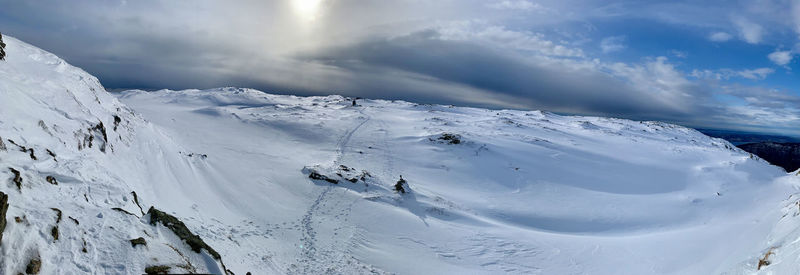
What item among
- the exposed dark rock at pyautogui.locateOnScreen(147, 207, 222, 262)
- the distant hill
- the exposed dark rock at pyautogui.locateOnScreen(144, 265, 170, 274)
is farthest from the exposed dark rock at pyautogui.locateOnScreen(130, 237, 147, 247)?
the distant hill

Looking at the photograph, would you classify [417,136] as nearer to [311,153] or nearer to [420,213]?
[311,153]

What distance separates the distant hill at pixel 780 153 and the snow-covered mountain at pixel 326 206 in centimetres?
18685

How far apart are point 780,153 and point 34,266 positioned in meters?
267

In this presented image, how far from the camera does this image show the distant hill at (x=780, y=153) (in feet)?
545

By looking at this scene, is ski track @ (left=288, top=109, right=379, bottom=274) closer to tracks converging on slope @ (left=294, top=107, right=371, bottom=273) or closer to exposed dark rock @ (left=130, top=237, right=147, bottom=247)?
tracks converging on slope @ (left=294, top=107, right=371, bottom=273)

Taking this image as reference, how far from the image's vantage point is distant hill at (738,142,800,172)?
166m

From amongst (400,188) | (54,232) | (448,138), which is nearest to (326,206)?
(400,188)

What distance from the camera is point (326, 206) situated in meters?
22.8

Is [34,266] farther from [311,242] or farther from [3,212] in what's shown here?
[311,242]

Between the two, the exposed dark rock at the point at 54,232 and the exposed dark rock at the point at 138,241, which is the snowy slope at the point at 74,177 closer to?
the exposed dark rock at the point at 54,232

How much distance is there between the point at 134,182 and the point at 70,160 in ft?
10.6

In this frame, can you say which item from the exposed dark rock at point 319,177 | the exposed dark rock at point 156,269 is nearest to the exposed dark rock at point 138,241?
the exposed dark rock at point 156,269

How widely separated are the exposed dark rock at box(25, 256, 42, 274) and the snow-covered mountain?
0.29 feet

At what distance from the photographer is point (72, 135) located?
14.3 metres
